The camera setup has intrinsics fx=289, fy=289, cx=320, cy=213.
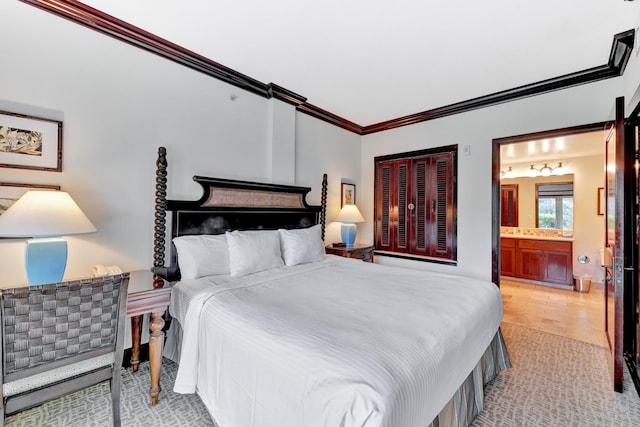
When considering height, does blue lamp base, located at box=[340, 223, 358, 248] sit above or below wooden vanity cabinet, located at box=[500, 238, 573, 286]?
above

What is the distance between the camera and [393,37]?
246cm

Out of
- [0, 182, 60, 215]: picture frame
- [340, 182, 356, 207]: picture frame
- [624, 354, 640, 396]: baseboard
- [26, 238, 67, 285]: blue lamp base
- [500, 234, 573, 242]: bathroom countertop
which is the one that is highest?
[340, 182, 356, 207]: picture frame

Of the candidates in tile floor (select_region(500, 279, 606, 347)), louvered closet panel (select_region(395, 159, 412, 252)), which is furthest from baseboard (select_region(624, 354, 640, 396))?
louvered closet panel (select_region(395, 159, 412, 252))

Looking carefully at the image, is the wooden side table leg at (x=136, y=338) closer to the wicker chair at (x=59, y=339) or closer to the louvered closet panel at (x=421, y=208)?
the wicker chair at (x=59, y=339)

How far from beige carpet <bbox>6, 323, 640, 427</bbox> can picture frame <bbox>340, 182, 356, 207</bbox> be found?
2.99 meters

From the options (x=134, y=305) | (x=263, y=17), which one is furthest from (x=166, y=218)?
(x=263, y=17)

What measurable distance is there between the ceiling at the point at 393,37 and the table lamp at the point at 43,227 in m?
1.52

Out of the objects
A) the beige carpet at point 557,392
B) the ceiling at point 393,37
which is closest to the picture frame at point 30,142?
the ceiling at point 393,37

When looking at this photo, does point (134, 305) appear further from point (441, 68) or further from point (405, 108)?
point (405, 108)

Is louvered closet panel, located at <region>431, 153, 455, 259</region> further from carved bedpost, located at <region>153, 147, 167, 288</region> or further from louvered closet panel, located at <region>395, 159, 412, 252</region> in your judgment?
carved bedpost, located at <region>153, 147, 167, 288</region>

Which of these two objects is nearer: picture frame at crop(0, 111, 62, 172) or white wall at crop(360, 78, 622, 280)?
picture frame at crop(0, 111, 62, 172)

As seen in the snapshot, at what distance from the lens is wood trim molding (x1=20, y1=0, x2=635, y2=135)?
2176 millimetres

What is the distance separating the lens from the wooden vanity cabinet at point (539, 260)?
16.8 feet

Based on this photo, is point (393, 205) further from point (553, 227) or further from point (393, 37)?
point (553, 227)
